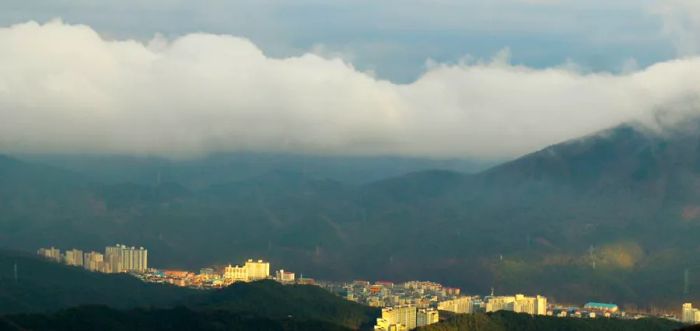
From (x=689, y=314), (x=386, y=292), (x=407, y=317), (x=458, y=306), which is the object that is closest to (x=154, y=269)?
(x=386, y=292)

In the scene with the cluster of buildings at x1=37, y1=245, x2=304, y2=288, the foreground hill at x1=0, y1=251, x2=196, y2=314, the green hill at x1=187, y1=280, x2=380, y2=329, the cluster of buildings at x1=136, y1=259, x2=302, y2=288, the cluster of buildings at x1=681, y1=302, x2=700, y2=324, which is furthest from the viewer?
the cluster of buildings at x1=37, y1=245, x2=304, y2=288

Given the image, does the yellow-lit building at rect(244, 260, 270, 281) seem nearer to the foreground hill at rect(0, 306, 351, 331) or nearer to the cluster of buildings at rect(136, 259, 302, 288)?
the cluster of buildings at rect(136, 259, 302, 288)

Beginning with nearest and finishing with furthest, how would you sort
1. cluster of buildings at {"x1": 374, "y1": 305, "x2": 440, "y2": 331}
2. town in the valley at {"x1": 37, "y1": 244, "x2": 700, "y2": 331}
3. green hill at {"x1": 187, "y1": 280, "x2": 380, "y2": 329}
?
1. cluster of buildings at {"x1": 374, "y1": 305, "x2": 440, "y2": 331}
2. green hill at {"x1": 187, "y1": 280, "x2": 380, "y2": 329}
3. town in the valley at {"x1": 37, "y1": 244, "x2": 700, "y2": 331}

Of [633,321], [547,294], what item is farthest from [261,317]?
[547,294]

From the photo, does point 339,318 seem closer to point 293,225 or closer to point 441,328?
point 441,328

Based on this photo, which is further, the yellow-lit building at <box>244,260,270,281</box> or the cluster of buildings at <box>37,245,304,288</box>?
the yellow-lit building at <box>244,260,270,281</box>

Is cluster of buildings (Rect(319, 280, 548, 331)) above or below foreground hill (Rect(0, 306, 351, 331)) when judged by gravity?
above

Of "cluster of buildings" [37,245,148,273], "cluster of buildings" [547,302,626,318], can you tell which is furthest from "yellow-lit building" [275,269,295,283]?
"cluster of buildings" [547,302,626,318]

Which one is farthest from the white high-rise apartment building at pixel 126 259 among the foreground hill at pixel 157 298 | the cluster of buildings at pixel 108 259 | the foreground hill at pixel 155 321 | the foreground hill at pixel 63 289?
the foreground hill at pixel 155 321

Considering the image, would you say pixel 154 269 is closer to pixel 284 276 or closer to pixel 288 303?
pixel 284 276
